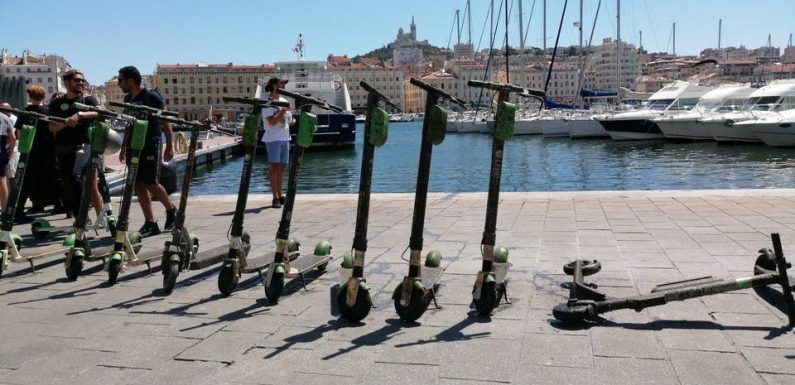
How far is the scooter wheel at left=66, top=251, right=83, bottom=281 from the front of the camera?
5.82m

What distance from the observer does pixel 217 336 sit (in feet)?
14.2

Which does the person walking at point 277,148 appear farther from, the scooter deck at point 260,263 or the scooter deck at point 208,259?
the scooter deck at point 260,263

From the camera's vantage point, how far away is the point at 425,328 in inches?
175

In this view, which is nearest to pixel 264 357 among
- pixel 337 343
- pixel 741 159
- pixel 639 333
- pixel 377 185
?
pixel 337 343

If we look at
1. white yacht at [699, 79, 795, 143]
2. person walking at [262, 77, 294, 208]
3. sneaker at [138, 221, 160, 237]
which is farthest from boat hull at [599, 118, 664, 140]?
sneaker at [138, 221, 160, 237]

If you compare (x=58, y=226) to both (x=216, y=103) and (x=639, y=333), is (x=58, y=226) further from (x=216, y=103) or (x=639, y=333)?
(x=216, y=103)

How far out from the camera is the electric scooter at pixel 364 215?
4.52 meters

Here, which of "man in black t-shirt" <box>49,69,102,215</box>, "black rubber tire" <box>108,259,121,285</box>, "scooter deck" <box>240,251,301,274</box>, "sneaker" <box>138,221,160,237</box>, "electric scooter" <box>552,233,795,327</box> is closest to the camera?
"electric scooter" <box>552,233,795,327</box>

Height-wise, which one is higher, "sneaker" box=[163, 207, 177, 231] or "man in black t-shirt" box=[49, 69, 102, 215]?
"man in black t-shirt" box=[49, 69, 102, 215]

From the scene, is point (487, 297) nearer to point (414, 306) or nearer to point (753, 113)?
point (414, 306)

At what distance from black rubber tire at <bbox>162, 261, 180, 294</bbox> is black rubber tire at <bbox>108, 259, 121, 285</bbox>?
1.65ft

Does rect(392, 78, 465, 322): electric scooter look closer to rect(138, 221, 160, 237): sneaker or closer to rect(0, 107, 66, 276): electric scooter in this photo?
rect(0, 107, 66, 276): electric scooter

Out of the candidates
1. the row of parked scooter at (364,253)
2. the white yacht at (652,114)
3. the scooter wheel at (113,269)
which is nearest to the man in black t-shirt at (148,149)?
the row of parked scooter at (364,253)

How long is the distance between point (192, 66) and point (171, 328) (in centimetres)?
17439
